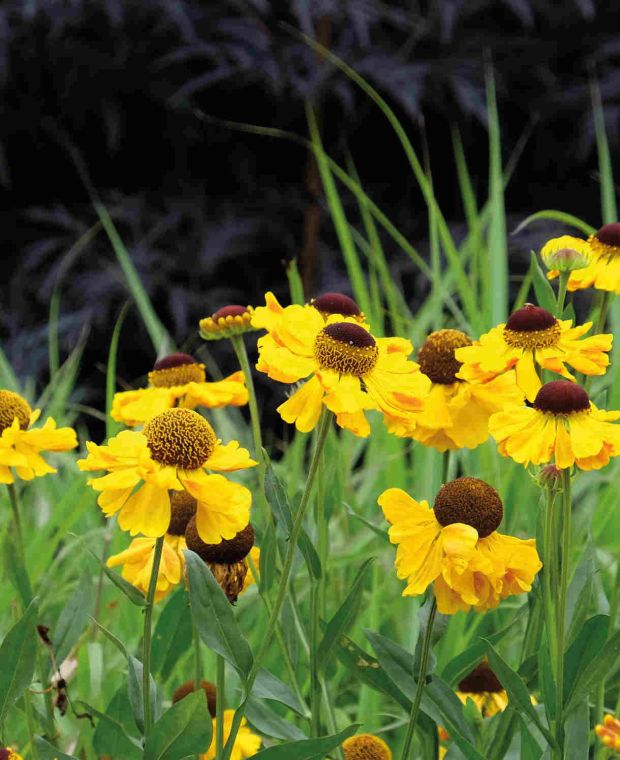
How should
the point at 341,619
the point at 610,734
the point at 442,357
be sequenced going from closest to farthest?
the point at 610,734 < the point at 341,619 < the point at 442,357

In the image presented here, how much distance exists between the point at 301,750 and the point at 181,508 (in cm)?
17

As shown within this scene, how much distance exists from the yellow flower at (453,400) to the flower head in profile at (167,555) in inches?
5.5

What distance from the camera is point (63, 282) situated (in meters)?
2.88

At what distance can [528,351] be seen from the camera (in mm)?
605

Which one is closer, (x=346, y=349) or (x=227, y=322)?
(x=346, y=349)

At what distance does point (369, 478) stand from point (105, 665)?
466 mm

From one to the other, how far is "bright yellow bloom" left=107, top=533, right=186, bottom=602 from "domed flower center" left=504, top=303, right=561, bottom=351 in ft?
0.74

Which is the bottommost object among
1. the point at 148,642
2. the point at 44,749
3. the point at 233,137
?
the point at 233,137

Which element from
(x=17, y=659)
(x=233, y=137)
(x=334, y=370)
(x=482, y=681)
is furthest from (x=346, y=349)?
(x=233, y=137)

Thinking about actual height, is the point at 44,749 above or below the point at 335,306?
below

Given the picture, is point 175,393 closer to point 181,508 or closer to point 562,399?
point 181,508

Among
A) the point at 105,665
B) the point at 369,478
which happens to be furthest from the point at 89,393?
the point at 105,665

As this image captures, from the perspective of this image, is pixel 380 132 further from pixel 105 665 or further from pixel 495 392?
pixel 495 392

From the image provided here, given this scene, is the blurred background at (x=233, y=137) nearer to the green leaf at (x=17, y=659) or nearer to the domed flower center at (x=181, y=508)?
the domed flower center at (x=181, y=508)
